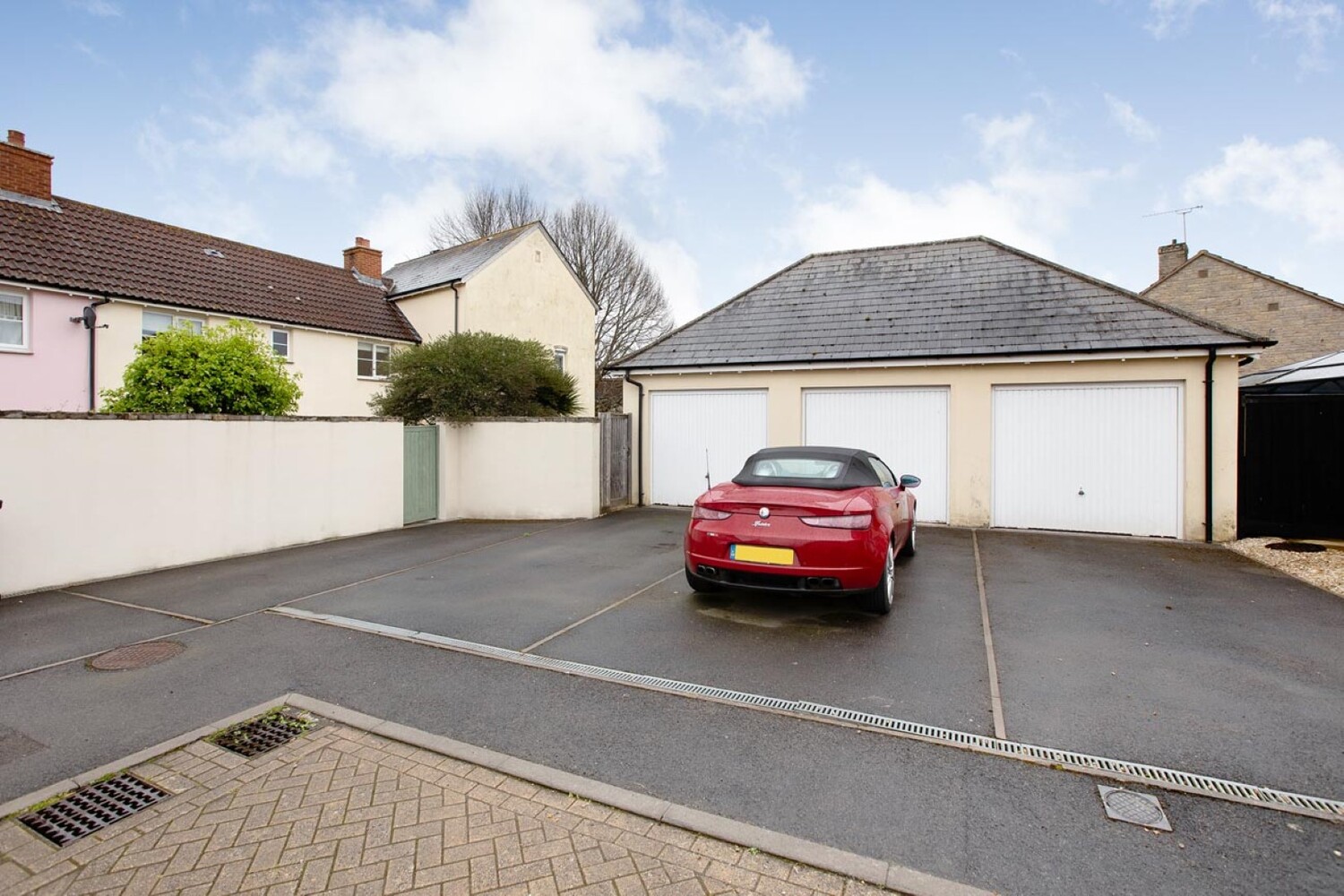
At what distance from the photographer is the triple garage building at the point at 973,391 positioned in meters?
9.70

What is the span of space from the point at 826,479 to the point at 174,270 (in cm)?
1667

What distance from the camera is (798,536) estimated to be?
5070 millimetres

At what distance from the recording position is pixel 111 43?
9047mm

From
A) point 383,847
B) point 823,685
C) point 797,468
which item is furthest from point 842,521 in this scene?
point 383,847

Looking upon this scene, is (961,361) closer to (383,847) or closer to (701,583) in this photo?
(701,583)

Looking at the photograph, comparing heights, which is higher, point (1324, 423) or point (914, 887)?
point (1324, 423)

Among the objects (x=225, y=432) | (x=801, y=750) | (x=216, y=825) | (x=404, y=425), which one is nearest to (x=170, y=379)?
(x=225, y=432)

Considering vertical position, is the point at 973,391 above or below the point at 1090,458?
above

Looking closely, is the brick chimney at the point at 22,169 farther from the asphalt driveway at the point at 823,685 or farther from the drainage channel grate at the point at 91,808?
the drainage channel grate at the point at 91,808

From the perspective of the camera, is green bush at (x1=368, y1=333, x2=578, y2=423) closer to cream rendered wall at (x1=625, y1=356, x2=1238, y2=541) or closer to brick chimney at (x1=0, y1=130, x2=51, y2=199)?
cream rendered wall at (x1=625, y1=356, x2=1238, y2=541)

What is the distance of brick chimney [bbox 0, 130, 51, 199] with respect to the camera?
13.4 meters

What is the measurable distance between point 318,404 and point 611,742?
16150 millimetres

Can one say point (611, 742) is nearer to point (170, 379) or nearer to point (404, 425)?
point (170, 379)

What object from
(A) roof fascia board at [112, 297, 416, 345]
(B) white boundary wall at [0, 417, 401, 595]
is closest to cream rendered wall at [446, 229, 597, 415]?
(A) roof fascia board at [112, 297, 416, 345]
